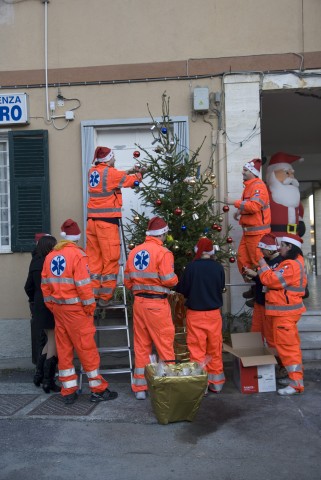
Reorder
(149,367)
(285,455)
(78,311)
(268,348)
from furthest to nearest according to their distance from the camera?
(268,348)
(78,311)
(149,367)
(285,455)

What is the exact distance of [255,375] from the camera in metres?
6.31

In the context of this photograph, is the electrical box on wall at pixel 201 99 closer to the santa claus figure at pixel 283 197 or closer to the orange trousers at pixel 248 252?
the santa claus figure at pixel 283 197

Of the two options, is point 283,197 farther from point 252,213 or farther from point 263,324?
point 263,324

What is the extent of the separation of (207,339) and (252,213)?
198 cm

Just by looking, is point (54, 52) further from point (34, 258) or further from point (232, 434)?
point (232, 434)

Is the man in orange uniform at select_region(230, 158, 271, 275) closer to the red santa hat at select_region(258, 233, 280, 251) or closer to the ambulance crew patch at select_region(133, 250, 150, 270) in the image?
the red santa hat at select_region(258, 233, 280, 251)

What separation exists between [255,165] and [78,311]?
3.23 m

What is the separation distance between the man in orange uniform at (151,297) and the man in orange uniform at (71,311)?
0.49 metres

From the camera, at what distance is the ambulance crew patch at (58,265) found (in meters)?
6.03

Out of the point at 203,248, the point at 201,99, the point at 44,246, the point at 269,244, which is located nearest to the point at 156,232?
the point at 203,248

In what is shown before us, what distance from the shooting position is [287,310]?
243 inches

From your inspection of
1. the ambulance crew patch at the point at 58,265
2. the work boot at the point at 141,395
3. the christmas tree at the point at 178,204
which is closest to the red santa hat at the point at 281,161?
the christmas tree at the point at 178,204

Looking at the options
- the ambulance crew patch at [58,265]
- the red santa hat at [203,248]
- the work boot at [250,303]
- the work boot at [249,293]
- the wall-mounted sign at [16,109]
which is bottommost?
the work boot at [250,303]

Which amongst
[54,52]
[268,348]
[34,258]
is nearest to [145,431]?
[268,348]
